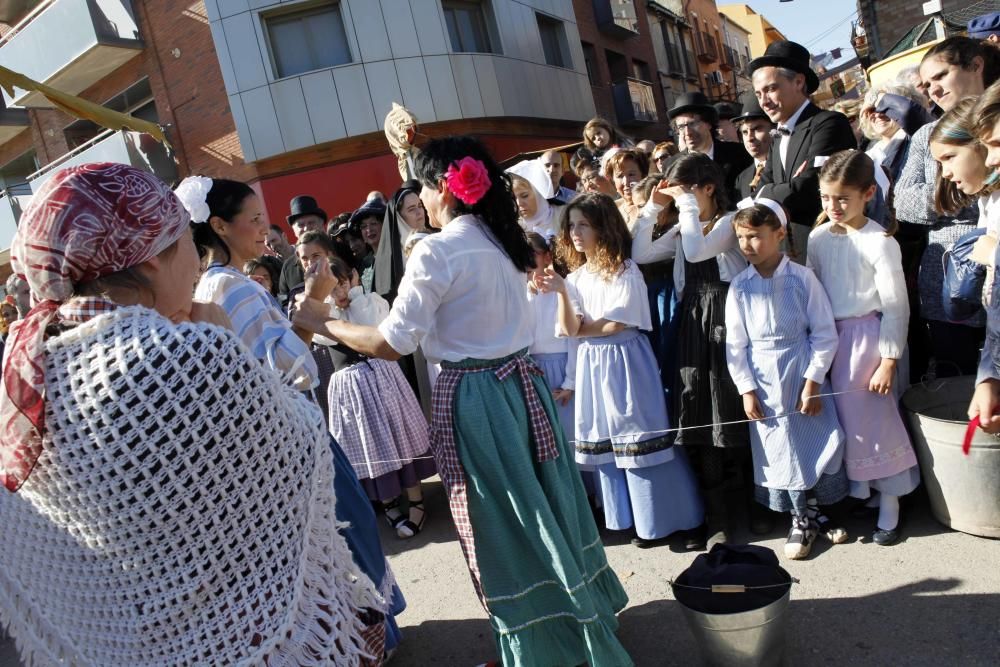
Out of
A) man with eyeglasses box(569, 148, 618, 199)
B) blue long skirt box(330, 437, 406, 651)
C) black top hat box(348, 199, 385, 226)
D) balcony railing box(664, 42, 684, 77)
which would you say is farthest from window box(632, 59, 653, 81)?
blue long skirt box(330, 437, 406, 651)

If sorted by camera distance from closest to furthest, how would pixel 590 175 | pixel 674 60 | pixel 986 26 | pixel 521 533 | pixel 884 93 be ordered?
pixel 521 533 < pixel 986 26 < pixel 884 93 < pixel 590 175 < pixel 674 60

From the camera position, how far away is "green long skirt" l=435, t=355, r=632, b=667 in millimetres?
2625

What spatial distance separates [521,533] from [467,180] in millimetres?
1334

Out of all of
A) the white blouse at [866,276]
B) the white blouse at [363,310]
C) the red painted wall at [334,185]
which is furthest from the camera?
the red painted wall at [334,185]

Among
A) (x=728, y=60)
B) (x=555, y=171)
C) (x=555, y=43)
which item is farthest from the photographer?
(x=728, y=60)

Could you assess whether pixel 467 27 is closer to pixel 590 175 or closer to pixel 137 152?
pixel 137 152

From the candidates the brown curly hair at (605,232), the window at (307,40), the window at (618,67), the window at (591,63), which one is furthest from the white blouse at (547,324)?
the window at (618,67)

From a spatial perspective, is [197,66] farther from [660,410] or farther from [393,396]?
[660,410]

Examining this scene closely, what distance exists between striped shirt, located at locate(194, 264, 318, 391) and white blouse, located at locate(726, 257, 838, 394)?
211 cm

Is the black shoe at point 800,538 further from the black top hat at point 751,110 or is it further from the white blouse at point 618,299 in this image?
the black top hat at point 751,110

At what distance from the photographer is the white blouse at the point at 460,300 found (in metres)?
2.50

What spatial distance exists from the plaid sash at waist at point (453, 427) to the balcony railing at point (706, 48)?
108ft

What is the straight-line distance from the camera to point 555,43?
65.5 ft

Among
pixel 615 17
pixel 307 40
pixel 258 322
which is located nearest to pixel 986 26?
pixel 258 322
